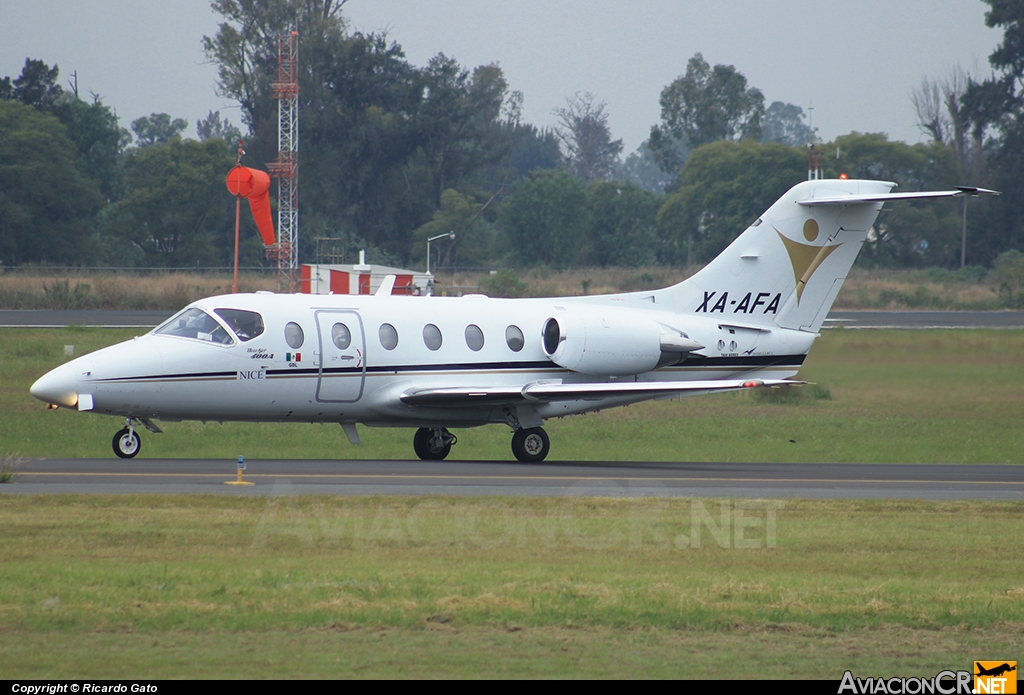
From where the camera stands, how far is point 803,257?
974 inches

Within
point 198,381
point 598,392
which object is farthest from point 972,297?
point 198,381

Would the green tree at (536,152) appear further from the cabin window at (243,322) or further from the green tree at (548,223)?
the cabin window at (243,322)

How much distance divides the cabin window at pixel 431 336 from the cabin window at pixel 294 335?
237 cm

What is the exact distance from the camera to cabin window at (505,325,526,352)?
23.1 meters

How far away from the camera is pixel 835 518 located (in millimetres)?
15336

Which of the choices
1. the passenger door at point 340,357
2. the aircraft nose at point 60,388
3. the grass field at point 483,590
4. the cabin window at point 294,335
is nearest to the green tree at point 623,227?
the passenger door at point 340,357

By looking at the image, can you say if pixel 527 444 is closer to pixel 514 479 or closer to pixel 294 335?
pixel 514 479

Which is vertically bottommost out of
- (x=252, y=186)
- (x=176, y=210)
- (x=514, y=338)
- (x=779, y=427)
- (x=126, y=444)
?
(x=779, y=427)

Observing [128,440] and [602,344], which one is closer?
[128,440]

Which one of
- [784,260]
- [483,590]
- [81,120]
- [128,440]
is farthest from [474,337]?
[81,120]

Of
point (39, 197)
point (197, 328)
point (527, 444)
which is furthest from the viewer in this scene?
point (39, 197)

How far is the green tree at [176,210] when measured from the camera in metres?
84.1

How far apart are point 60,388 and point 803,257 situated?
560 inches

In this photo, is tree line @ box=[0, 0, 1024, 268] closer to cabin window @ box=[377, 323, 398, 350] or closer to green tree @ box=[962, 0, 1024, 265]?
green tree @ box=[962, 0, 1024, 265]
